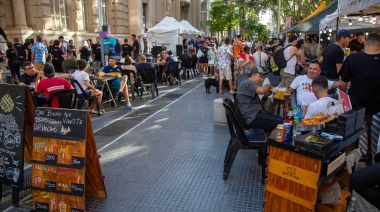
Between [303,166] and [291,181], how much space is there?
215 millimetres

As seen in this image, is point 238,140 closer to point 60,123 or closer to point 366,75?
point 366,75

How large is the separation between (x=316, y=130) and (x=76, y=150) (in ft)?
8.60

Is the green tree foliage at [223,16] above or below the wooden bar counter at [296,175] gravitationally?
above

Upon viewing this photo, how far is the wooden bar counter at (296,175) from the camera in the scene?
301cm

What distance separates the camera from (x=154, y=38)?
21219 mm

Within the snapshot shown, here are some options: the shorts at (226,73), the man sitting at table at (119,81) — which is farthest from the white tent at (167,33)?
the man sitting at table at (119,81)

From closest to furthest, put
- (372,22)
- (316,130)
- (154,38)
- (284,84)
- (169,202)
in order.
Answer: (316,130)
(169,202)
(284,84)
(372,22)
(154,38)

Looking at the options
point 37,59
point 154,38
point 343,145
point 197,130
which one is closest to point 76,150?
point 343,145

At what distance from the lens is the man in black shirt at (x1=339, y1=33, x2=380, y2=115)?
4.57 metres

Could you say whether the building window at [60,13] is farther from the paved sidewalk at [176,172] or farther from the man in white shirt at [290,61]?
the man in white shirt at [290,61]

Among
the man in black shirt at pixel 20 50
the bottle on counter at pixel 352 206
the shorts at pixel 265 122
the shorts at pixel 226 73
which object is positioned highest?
the man in black shirt at pixel 20 50

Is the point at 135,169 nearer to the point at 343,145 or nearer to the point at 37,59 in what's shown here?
the point at 343,145

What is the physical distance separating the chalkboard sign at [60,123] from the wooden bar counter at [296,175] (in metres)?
2.04

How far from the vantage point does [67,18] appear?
57.1 ft
